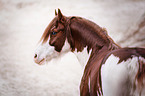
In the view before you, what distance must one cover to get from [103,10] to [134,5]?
30cm

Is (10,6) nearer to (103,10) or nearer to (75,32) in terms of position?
(103,10)

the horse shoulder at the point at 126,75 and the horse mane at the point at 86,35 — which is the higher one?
the horse mane at the point at 86,35

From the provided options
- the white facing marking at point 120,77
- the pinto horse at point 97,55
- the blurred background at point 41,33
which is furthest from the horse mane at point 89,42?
the blurred background at point 41,33

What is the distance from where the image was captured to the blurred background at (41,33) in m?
1.53

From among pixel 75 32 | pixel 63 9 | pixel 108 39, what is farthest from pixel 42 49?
pixel 63 9

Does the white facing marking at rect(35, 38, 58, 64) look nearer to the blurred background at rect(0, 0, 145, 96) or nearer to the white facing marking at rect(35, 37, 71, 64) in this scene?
the white facing marking at rect(35, 37, 71, 64)

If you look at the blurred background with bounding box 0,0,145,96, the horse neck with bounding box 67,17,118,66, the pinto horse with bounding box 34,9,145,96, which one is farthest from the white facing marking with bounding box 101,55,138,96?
the blurred background with bounding box 0,0,145,96

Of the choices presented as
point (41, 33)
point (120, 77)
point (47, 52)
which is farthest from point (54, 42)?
point (41, 33)

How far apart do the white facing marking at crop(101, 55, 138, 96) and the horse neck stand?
25cm

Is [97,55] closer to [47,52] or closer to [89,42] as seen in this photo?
[89,42]

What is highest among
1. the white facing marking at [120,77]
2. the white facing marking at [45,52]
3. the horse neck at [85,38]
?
the horse neck at [85,38]

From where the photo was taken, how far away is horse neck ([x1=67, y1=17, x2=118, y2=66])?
36.1 inches

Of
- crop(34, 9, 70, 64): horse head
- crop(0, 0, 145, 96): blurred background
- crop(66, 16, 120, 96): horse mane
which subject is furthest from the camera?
crop(0, 0, 145, 96): blurred background

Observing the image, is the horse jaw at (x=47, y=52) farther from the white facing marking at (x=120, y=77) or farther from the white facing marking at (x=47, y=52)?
the white facing marking at (x=120, y=77)
